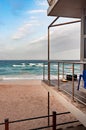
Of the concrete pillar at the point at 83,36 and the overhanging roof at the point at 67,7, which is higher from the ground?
the overhanging roof at the point at 67,7

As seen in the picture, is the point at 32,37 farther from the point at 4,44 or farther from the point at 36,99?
the point at 36,99

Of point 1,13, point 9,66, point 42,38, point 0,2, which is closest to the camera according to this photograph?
point 0,2

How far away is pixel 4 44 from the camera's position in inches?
1243

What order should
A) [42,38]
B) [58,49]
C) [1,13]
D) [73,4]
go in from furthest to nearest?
[42,38], [1,13], [58,49], [73,4]

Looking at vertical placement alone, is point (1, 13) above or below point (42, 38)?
above

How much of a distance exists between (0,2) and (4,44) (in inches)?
263

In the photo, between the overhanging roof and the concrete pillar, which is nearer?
the overhanging roof

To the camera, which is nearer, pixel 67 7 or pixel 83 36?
pixel 83 36

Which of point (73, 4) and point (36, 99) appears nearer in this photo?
point (73, 4)

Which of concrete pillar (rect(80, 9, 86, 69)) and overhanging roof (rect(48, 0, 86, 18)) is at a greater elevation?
overhanging roof (rect(48, 0, 86, 18))

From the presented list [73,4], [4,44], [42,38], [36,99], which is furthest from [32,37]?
[73,4]

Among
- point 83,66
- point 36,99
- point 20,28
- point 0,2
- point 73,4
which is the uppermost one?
point 0,2

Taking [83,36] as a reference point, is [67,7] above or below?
above

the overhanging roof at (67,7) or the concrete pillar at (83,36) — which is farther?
the concrete pillar at (83,36)
